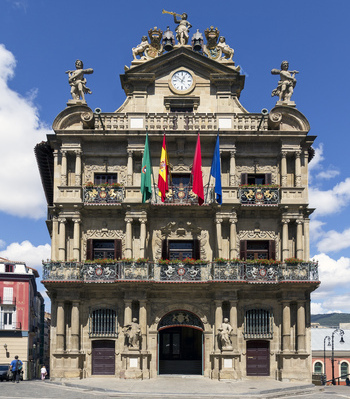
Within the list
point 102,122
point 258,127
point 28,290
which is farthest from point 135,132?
point 28,290

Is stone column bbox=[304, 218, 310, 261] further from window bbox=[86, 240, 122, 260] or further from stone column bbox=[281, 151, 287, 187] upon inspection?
window bbox=[86, 240, 122, 260]

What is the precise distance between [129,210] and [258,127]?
9.43 m

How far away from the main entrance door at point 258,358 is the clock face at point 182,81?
16.6 metres

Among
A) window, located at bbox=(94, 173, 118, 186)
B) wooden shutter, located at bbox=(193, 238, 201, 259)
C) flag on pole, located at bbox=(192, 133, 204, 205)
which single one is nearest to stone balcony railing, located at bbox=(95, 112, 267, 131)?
flag on pole, located at bbox=(192, 133, 204, 205)

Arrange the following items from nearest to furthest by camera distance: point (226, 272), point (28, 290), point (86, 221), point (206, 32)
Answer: point (226, 272) → point (86, 221) → point (206, 32) → point (28, 290)

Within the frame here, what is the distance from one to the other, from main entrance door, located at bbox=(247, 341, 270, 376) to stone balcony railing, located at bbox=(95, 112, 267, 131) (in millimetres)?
13164

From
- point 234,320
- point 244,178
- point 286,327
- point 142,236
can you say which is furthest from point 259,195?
point 286,327

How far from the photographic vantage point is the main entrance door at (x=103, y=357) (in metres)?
37.0

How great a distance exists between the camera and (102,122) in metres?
39.0

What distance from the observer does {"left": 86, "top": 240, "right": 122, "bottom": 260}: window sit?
38.1 meters

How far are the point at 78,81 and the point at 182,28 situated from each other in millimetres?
7864

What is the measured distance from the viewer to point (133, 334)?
35562 mm

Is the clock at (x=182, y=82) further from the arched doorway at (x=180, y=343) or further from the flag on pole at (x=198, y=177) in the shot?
the arched doorway at (x=180, y=343)

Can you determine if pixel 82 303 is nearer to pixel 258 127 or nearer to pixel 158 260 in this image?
pixel 158 260
